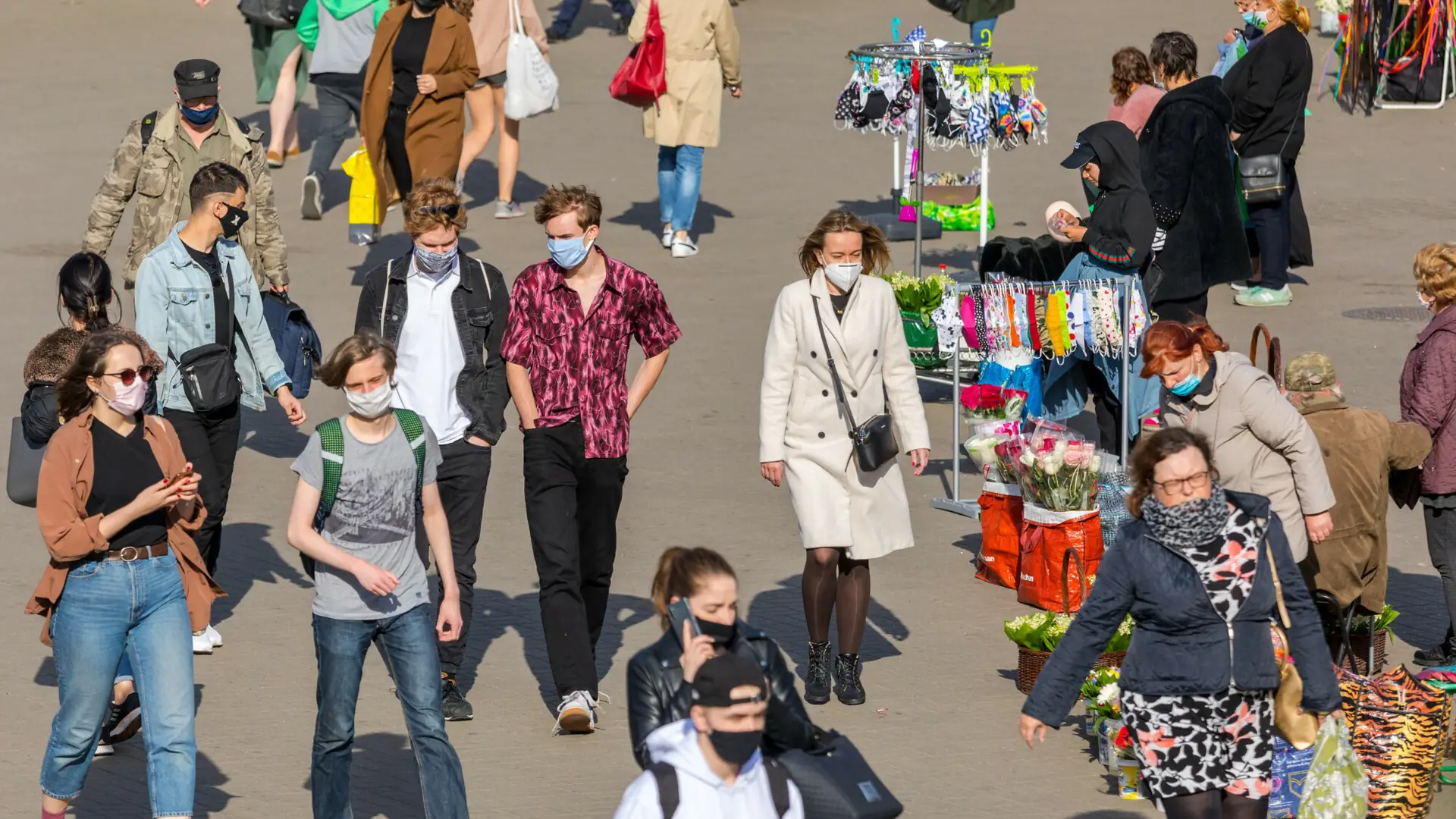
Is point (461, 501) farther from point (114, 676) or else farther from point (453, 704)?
point (114, 676)

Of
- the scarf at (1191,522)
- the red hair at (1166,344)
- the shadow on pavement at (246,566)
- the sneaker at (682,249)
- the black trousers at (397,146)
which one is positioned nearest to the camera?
the scarf at (1191,522)

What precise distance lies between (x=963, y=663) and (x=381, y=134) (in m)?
7.15

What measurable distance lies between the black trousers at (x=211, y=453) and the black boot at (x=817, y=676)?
2.46 meters

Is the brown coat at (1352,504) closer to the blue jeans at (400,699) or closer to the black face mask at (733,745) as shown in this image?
the blue jeans at (400,699)

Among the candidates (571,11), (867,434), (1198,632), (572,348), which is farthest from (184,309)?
(571,11)

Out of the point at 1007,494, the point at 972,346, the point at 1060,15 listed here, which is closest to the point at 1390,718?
the point at 1007,494

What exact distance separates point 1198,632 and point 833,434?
2613 millimetres

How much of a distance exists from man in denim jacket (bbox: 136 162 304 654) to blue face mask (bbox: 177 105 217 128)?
1.43 metres

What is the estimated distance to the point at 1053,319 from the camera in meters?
9.73

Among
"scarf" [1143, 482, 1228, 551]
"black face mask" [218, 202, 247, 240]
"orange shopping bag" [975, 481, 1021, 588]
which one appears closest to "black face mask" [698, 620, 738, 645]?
"scarf" [1143, 482, 1228, 551]

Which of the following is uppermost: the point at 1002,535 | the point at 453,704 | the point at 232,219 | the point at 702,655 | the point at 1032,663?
the point at 232,219

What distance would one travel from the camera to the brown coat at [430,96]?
13.9 meters

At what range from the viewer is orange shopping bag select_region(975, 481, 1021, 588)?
9352mm

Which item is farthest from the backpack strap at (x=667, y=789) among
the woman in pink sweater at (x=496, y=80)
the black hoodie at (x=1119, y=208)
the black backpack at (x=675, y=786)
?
the woman in pink sweater at (x=496, y=80)
